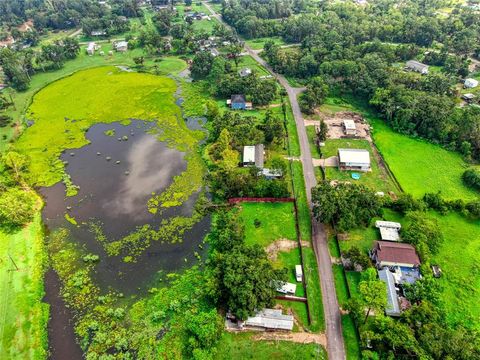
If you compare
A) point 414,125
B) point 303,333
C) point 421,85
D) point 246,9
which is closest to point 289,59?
point 421,85

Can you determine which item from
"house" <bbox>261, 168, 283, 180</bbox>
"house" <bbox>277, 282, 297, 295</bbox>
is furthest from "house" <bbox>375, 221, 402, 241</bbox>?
"house" <bbox>261, 168, 283, 180</bbox>

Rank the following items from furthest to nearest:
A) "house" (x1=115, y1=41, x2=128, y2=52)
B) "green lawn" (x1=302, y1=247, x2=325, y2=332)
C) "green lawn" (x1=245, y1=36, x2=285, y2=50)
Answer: "house" (x1=115, y1=41, x2=128, y2=52), "green lawn" (x1=245, y1=36, x2=285, y2=50), "green lawn" (x1=302, y1=247, x2=325, y2=332)

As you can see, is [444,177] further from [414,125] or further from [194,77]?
[194,77]

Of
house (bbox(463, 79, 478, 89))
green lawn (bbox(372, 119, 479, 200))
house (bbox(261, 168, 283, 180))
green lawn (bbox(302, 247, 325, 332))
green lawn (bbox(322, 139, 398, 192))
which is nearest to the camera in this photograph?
green lawn (bbox(302, 247, 325, 332))

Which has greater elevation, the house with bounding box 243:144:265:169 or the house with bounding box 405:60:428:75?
the house with bounding box 405:60:428:75

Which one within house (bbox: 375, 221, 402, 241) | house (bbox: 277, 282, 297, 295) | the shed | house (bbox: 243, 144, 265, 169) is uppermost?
the shed

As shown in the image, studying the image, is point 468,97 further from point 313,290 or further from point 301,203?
point 313,290

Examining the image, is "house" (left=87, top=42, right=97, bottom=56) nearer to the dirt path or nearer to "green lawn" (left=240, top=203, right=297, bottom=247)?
"green lawn" (left=240, top=203, right=297, bottom=247)
